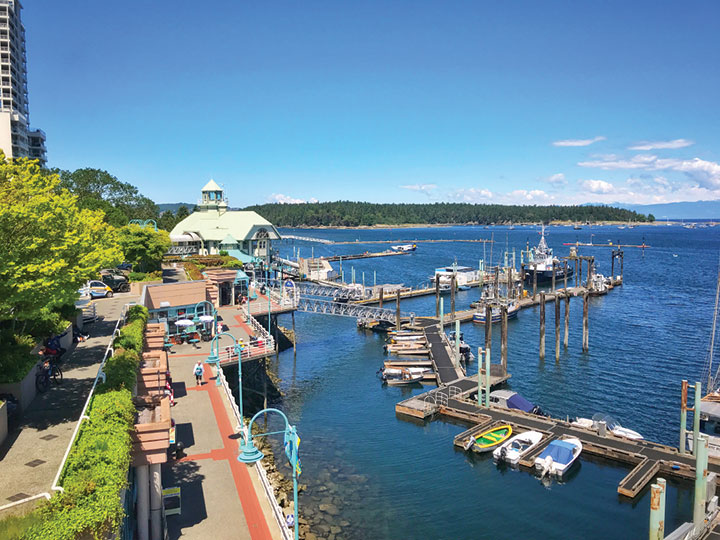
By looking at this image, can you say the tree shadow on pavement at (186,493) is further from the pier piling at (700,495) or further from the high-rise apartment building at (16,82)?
the high-rise apartment building at (16,82)

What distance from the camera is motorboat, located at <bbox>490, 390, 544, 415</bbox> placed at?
42812 millimetres

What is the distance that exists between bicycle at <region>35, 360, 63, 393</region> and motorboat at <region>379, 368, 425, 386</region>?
3308 centimetres

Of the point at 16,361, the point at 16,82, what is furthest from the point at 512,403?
the point at 16,82

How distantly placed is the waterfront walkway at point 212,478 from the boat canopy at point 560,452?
19131 mm

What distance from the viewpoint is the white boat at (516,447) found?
35.3 m

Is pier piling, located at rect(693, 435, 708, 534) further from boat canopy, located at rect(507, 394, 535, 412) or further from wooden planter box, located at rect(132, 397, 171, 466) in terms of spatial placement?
wooden planter box, located at rect(132, 397, 171, 466)

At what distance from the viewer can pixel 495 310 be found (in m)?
78.6

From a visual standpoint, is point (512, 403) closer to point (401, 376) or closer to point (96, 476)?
point (401, 376)

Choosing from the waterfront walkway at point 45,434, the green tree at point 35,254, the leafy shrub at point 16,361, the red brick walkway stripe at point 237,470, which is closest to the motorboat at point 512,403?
the red brick walkway stripe at point 237,470

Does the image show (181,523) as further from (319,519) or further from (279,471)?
(279,471)

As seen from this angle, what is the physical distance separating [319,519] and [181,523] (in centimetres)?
880

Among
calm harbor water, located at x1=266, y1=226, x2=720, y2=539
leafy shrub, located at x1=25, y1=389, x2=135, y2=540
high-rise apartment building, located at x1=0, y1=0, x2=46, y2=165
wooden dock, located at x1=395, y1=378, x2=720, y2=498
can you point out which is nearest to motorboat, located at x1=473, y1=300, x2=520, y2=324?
calm harbor water, located at x1=266, y1=226, x2=720, y2=539

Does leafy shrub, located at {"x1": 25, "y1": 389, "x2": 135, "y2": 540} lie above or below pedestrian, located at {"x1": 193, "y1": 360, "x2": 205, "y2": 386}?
above

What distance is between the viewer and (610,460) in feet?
117
